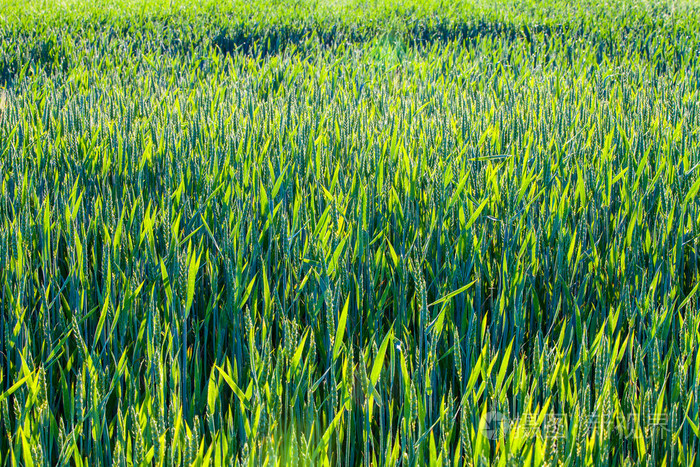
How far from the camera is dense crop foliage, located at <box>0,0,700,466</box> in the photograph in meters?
0.77

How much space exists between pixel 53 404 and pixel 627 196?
1.32 metres

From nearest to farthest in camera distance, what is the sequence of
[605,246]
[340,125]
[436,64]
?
[605,246] → [340,125] → [436,64]

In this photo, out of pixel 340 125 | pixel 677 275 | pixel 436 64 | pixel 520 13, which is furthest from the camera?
pixel 520 13

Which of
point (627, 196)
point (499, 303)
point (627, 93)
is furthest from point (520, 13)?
point (499, 303)

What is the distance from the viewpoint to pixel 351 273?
117 cm

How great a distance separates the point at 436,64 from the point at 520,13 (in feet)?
10.2

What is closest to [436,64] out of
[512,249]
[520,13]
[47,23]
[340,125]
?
[340,125]

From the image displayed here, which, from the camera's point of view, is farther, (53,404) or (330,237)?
(330,237)

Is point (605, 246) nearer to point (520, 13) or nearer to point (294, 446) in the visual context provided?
point (294, 446)

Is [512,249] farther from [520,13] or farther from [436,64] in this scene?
[520,13]

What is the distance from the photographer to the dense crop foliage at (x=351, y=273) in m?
0.77

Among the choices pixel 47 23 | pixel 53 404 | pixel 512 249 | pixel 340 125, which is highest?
pixel 47 23

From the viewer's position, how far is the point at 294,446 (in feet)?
2.30

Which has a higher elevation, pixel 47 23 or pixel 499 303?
pixel 47 23
